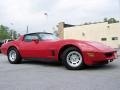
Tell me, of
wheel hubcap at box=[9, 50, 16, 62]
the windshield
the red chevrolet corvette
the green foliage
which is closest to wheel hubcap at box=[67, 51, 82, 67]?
the red chevrolet corvette

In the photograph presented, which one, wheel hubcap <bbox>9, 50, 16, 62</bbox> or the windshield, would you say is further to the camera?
wheel hubcap <bbox>9, 50, 16, 62</bbox>

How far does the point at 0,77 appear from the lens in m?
6.79

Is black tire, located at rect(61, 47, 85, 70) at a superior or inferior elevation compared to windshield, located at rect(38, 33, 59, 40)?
inferior

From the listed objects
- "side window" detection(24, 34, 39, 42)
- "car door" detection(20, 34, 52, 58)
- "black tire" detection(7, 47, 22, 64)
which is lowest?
"black tire" detection(7, 47, 22, 64)

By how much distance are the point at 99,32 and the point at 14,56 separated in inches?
1334

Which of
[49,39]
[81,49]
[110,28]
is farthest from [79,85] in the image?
[110,28]

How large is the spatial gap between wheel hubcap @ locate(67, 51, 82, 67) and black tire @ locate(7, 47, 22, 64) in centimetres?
263

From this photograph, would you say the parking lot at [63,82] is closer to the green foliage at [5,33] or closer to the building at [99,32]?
the building at [99,32]

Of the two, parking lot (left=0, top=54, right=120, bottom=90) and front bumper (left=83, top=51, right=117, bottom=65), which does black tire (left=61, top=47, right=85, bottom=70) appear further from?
parking lot (left=0, top=54, right=120, bottom=90)

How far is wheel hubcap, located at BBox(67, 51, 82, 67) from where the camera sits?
7.84 m

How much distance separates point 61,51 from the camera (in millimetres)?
8273

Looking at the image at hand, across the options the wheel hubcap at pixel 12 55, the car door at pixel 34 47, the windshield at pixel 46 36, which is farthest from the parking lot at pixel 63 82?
the wheel hubcap at pixel 12 55

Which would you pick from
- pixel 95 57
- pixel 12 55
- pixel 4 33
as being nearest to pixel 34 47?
pixel 12 55

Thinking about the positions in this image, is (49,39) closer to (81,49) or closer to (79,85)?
(81,49)
